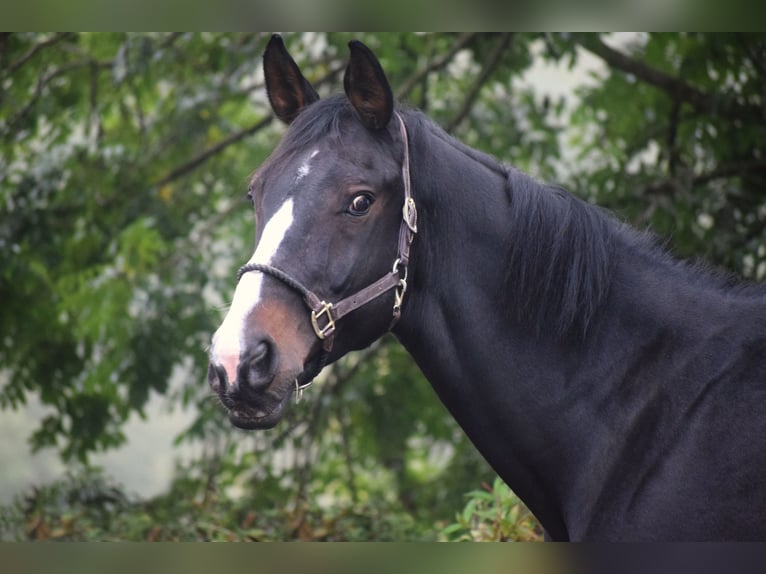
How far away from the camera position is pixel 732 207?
645cm

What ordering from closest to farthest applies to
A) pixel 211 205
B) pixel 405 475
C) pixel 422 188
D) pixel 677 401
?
pixel 677 401
pixel 422 188
pixel 211 205
pixel 405 475

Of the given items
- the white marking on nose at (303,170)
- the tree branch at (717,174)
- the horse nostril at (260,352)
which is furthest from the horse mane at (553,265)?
the tree branch at (717,174)

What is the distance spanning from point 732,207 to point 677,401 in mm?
4492

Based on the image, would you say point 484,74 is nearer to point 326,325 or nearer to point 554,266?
point 554,266

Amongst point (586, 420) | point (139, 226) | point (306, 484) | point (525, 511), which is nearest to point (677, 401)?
point (586, 420)

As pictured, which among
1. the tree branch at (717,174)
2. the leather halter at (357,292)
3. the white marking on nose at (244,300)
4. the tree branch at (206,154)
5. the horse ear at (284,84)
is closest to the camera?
the white marking on nose at (244,300)

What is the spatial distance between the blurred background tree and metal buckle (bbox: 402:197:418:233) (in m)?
3.38

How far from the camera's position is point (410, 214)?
2.57 metres

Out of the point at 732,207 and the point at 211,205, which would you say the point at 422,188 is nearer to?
the point at 732,207

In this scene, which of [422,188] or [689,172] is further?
[689,172]

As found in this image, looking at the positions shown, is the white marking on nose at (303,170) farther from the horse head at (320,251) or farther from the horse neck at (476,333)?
the horse neck at (476,333)

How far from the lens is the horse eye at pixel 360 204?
98.5 inches

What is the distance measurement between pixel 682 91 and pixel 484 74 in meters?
1.46

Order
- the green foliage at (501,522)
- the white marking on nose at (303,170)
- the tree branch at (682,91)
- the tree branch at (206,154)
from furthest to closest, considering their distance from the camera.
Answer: the tree branch at (206,154)
the tree branch at (682,91)
the green foliage at (501,522)
the white marking on nose at (303,170)
